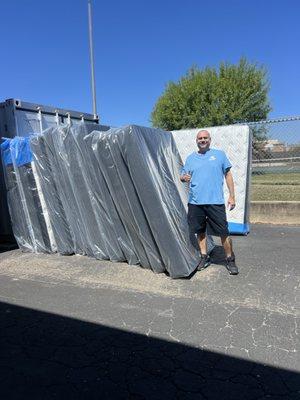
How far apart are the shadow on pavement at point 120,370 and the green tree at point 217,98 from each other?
23.5m

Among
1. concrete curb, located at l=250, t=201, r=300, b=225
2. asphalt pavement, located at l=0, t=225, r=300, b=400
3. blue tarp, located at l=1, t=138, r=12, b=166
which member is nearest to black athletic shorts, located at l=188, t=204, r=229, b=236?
asphalt pavement, located at l=0, t=225, r=300, b=400

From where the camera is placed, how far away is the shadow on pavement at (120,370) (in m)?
2.63

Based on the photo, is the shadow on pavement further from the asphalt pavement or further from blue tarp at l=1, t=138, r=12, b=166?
blue tarp at l=1, t=138, r=12, b=166

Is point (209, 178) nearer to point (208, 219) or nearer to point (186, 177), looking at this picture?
point (186, 177)

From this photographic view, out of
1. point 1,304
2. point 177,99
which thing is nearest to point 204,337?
point 1,304

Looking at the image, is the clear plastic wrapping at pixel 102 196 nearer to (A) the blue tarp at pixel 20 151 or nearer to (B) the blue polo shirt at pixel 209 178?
(A) the blue tarp at pixel 20 151

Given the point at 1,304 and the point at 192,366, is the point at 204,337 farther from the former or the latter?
the point at 1,304

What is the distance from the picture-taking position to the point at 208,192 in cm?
489

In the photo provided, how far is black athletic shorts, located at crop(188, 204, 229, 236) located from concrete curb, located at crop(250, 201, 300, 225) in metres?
Result: 3.44

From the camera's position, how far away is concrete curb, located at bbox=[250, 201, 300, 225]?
25.9 ft

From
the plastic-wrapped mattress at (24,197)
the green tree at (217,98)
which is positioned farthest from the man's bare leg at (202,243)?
the green tree at (217,98)

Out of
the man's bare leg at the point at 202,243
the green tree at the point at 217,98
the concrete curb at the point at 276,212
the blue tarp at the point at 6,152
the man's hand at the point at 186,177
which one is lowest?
the concrete curb at the point at 276,212

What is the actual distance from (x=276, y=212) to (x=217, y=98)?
19630mm

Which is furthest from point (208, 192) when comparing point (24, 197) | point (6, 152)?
point (6, 152)
